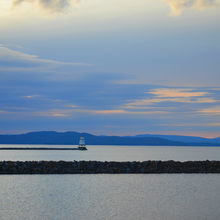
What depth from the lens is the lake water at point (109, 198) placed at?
1564 centimetres

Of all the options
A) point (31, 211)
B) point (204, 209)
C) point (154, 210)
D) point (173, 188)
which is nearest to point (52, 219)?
point (31, 211)

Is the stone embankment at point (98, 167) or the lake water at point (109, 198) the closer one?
the lake water at point (109, 198)

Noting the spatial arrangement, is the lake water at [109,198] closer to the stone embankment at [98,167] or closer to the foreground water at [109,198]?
the foreground water at [109,198]

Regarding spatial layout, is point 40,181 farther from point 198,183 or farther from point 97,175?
point 198,183

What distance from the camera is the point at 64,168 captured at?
32.1 meters

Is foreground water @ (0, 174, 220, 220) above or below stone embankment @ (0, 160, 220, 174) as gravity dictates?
below

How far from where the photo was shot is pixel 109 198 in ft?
64.3

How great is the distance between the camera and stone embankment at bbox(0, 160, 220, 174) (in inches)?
1254

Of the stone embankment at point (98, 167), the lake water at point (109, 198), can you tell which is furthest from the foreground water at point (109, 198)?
the stone embankment at point (98, 167)

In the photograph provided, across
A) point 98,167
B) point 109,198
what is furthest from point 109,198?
point 98,167

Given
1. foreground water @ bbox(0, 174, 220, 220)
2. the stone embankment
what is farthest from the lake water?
the stone embankment

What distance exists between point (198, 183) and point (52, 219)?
12674mm

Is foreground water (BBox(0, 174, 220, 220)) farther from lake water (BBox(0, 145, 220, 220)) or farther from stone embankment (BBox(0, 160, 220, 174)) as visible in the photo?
stone embankment (BBox(0, 160, 220, 174))

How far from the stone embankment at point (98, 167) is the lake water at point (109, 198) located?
3751 millimetres
